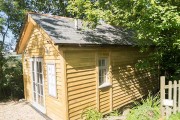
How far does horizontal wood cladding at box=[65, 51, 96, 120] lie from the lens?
23.2 feet

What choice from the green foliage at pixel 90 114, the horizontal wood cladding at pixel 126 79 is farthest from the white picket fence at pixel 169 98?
the horizontal wood cladding at pixel 126 79

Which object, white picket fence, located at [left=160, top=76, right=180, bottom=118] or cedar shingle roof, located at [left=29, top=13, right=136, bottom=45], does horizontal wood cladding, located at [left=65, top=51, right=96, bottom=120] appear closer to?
cedar shingle roof, located at [left=29, top=13, right=136, bottom=45]

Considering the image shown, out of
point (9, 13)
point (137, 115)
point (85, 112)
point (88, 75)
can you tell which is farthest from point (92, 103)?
point (9, 13)

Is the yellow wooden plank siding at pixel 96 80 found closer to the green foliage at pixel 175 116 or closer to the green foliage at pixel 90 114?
the green foliage at pixel 90 114

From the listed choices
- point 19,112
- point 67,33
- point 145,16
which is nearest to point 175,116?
point 145,16

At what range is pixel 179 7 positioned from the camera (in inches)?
269

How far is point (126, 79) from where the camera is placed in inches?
377

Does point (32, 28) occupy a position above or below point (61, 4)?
below

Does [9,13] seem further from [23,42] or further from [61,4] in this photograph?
[61,4]

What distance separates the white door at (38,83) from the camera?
29.5ft

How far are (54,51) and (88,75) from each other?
175cm

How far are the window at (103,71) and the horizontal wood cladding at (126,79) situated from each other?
1.17 feet

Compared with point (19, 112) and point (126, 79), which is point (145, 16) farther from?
point (19, 112)

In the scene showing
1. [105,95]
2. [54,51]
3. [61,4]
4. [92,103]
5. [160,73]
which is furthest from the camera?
[61,4]
